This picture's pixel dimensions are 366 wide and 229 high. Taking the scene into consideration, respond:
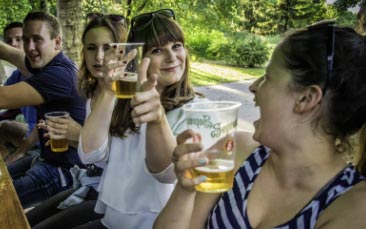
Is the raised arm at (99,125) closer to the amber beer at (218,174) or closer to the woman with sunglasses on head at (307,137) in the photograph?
the woman with sunglasses on head at (307,137)

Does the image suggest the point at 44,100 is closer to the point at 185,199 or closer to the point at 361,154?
the point at 185,199

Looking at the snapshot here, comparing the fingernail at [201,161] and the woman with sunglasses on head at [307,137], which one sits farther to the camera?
the woman with sunglasses on head at [307,137]

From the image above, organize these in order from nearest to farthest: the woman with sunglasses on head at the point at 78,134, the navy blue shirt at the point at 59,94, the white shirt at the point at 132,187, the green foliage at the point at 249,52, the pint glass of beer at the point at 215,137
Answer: the pint glass of beer at the point at 215,137, the white shirt at the point at 132,187, the woman with sunglasses on head at the point at 78,134, the navy blue shirt at the point at 59,94, the green foliage at the point at 249,52

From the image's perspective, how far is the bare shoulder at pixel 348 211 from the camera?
1.19m

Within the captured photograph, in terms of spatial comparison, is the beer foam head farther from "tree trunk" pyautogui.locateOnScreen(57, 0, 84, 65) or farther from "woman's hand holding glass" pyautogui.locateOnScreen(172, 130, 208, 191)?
"tree trunk" pyautogui.locateOnScreen(57, 0, 84, 65)

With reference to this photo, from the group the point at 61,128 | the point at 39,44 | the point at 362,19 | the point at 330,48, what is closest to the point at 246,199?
the point at 330,48

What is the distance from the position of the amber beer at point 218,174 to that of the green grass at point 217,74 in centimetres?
1096

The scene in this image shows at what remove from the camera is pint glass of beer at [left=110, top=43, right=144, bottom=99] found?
156 cm

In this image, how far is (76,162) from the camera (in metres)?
2.86

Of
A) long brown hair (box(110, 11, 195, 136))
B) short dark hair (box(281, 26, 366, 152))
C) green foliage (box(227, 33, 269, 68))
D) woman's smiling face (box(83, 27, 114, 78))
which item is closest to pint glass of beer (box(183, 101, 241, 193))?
short dark hair (box(281, 26, 366, 152))

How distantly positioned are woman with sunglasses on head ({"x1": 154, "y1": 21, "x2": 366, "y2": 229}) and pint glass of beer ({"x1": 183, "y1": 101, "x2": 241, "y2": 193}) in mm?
101

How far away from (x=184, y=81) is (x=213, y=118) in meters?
1.08

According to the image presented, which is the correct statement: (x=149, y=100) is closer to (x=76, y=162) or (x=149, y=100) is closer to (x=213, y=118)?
(x=213, y=118)

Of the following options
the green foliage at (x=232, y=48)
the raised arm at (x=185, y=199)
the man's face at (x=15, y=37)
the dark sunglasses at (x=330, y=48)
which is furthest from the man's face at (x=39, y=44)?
the green foliage at (x=232, y=48)
